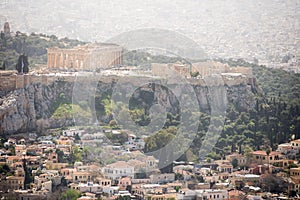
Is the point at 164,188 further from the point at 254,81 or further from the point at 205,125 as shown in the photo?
the point at 254,81

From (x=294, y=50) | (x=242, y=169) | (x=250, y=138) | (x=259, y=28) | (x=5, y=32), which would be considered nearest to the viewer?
(x=242, y=169)

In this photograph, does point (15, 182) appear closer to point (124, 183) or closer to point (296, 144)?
point (124, 183)

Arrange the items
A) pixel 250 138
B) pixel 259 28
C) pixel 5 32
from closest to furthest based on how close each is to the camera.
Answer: pixel 250 138
pixel 5 32
pixel 259 28

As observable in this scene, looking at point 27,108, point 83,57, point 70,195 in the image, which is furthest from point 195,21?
point 70,195

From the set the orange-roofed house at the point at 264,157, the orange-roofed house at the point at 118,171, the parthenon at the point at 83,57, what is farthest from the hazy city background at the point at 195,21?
the orange-roofed house at the point at 118,171

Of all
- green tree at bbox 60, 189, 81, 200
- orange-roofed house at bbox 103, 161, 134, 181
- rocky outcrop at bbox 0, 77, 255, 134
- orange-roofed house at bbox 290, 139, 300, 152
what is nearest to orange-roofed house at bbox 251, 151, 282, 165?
orange-roofed house at bbox 290, 139, 300, 152

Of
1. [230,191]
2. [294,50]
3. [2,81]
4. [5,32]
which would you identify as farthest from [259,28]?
[230,191]

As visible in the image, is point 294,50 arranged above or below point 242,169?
above
